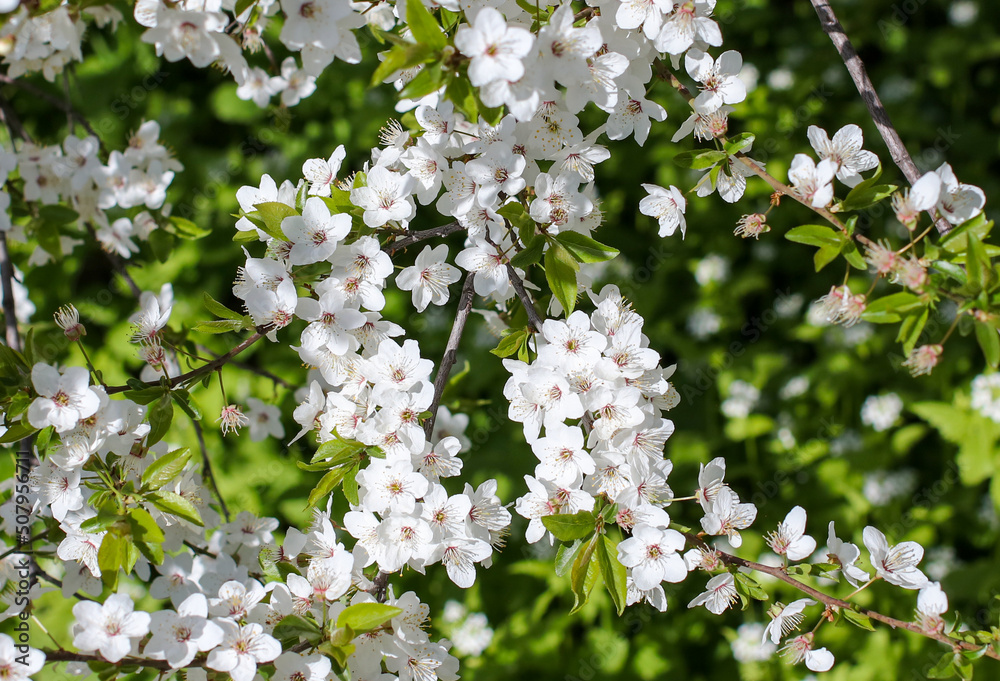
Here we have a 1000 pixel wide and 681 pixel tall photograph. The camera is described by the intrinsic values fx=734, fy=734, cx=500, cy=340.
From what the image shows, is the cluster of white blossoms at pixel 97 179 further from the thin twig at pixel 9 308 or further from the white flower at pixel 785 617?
the white flower at pixel 785 617

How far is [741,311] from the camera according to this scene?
10.9ft

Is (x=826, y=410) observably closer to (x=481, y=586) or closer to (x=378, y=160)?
(x=481, y=586)

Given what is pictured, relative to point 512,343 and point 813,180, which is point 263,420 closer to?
point 512,343

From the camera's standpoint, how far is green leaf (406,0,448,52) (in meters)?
1.07

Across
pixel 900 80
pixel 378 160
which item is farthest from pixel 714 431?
pixel 378 160

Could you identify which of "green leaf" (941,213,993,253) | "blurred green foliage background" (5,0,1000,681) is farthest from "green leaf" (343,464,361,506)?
"blurred green foliage background" (5,0,1000,681)

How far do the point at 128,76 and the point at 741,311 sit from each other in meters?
2.94

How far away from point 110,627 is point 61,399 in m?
0.39

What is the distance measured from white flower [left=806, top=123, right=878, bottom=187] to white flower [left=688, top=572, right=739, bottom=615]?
73 cm

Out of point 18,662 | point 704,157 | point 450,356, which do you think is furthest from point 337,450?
point 704,157

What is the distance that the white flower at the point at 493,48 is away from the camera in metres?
1.07

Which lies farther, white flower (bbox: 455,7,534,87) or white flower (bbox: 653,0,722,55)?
white flower (bbox: 653,0,722,55)

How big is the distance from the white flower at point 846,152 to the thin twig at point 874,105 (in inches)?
1.5

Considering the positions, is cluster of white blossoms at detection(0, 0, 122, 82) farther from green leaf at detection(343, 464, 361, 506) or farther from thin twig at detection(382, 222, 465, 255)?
green leaf at detection(343, 464, 361, 506)
